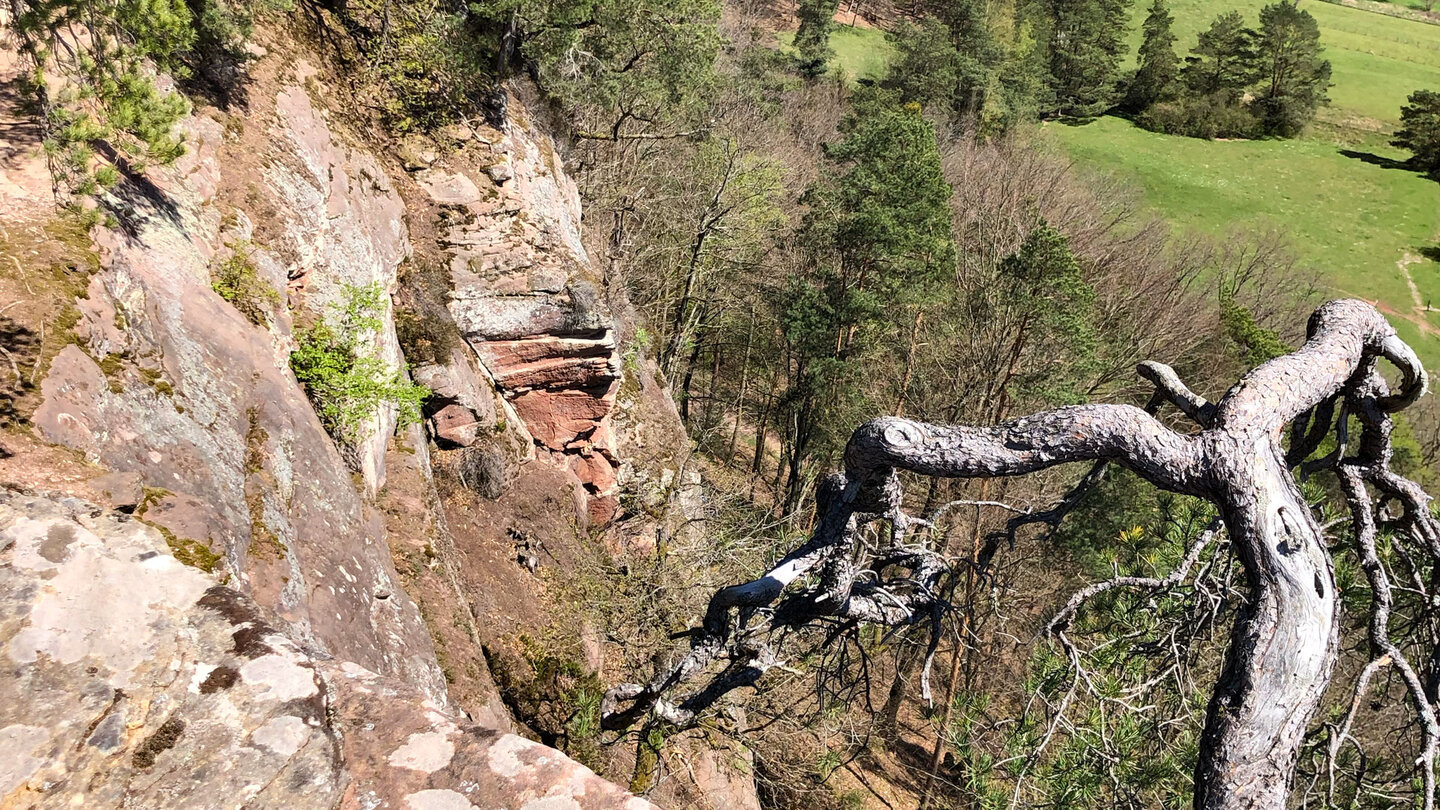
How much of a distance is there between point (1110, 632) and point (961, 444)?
488cm

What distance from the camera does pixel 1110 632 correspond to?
6551mm

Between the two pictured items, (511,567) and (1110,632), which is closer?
(1110,632)

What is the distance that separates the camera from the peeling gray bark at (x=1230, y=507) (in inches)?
98.1

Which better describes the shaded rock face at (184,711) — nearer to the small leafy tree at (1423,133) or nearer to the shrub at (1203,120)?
the shrub at (1203,120)

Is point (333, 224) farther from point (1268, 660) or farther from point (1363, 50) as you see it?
point (1363, 50)

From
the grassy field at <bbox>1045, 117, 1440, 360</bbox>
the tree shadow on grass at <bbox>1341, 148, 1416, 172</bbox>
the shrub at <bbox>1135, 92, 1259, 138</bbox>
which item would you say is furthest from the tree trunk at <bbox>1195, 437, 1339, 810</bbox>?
the tree shadow on grass at <bbox>1341, 148, 1416, 172</bbox>

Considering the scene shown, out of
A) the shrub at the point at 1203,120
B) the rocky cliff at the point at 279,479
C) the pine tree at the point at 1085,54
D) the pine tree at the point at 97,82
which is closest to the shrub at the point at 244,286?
the rocky cliff at the point at 279,479

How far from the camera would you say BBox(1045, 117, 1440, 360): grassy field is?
33.2 metres

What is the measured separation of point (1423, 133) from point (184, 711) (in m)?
61.6

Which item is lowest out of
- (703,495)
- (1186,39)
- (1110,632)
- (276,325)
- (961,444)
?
(703,495)

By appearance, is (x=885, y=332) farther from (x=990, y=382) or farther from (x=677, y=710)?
(x=677, y=710)

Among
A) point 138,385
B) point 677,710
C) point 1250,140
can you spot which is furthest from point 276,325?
point 1250,140

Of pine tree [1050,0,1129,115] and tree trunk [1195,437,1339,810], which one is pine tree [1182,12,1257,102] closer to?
pine tree [1050,0,1129,115]

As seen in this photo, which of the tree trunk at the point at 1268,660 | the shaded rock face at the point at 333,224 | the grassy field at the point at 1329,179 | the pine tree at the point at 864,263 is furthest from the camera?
the grassy field at the point at 1329,179
